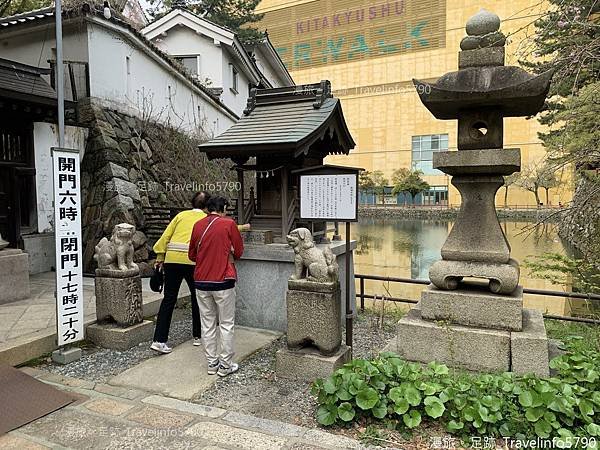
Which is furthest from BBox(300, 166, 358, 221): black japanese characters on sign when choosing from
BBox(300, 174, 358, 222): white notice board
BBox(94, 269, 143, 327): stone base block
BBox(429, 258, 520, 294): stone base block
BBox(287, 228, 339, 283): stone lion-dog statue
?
BBox(94, 269, 143, 327): stone base block

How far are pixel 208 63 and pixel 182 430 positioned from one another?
1823 centimetres

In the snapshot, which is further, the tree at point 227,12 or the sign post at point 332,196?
the tree at point 227,12

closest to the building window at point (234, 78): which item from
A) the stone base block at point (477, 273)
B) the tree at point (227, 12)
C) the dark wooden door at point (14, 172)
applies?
the tree at point (227, 12)

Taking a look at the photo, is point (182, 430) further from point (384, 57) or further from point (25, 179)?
point (384, 57)

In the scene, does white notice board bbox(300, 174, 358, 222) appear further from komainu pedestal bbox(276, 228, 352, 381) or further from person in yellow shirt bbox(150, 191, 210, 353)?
person in yellow shirt bbox(150, 191, 210, 353)

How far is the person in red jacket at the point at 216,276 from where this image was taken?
471 centimetres

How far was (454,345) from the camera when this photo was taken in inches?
179

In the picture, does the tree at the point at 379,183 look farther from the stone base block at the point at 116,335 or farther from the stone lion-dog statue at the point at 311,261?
the stone lion-dog statue at the point at 311,261

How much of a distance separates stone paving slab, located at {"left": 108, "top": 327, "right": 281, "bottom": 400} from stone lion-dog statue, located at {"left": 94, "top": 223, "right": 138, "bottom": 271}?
4.69 feet

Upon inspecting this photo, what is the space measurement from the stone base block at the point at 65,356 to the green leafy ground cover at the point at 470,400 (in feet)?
10.8

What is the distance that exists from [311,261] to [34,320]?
4586 mm

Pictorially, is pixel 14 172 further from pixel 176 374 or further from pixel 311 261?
pixel 311 261

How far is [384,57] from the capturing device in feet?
176

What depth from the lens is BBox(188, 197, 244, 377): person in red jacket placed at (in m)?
4.71
